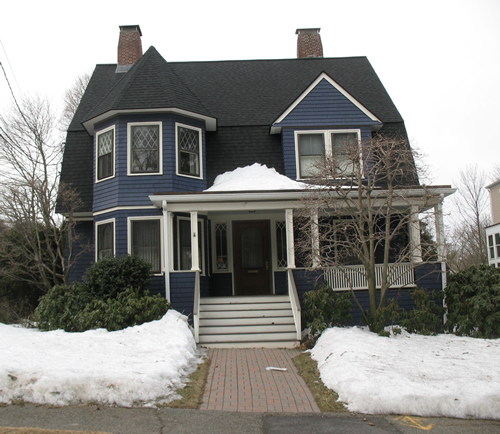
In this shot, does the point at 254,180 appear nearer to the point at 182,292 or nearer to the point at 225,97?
the point at 182,292

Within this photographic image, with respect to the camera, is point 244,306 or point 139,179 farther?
point 139,179

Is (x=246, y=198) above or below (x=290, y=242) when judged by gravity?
above

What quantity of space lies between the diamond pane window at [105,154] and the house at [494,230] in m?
21.8

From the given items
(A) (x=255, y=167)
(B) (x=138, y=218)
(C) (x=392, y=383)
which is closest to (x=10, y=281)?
(B) (x=138, y=218)

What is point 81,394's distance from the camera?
6445 millimetres

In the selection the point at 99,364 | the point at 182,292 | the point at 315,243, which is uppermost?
the point at 315,243

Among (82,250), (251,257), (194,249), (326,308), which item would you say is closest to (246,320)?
Result: (326,308)

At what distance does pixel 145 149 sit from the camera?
1385 centimetres

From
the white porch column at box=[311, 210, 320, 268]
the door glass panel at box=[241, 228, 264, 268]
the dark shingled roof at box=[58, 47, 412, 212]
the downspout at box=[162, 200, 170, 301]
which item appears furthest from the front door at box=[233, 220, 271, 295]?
the white porch column at box=[311, 210, 320, 268]

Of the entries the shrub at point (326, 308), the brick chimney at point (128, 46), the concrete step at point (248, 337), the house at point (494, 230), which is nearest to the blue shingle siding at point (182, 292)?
the concrete step at point (248, 337)

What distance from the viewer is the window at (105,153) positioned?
1408 centimetres

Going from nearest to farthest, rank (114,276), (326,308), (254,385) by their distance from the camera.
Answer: (254,385) < (326,308) < (114,276)

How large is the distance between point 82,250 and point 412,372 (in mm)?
10762

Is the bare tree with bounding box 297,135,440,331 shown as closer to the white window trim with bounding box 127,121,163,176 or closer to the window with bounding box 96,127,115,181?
the white window trim with bounding box 127,121,163,176
